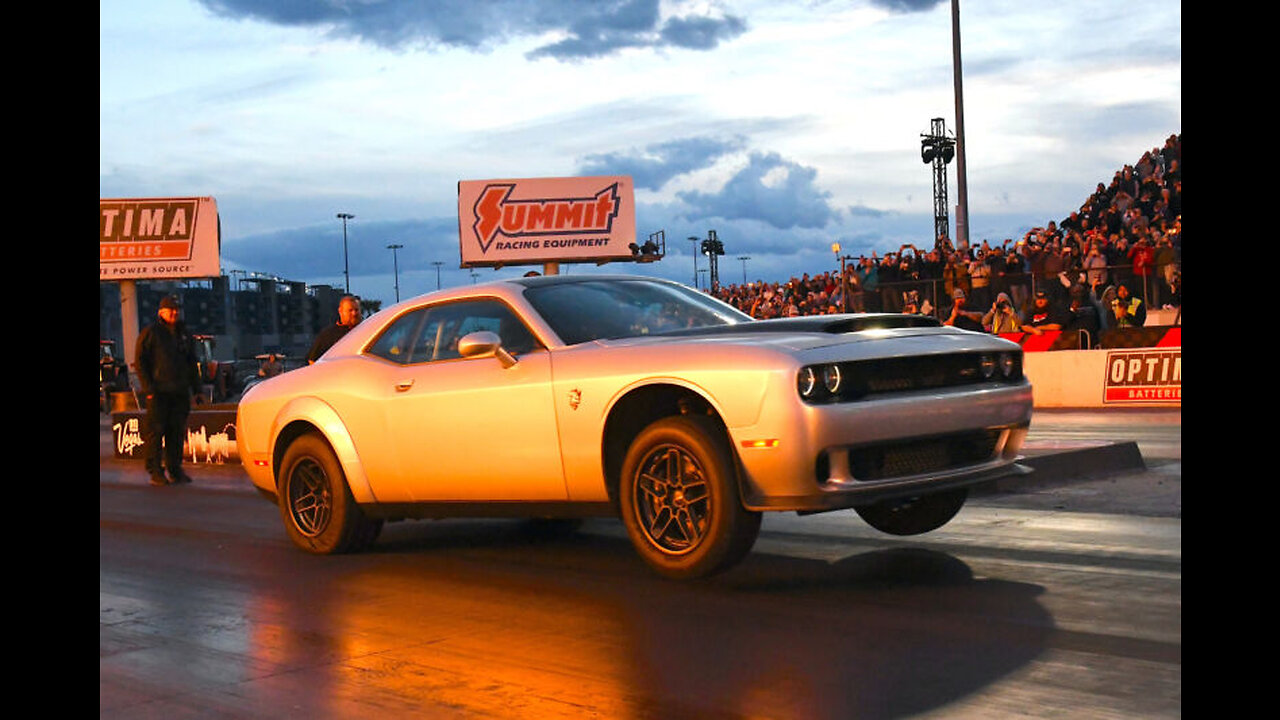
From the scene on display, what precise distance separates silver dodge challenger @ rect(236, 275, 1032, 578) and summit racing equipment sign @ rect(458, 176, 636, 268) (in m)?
38.1

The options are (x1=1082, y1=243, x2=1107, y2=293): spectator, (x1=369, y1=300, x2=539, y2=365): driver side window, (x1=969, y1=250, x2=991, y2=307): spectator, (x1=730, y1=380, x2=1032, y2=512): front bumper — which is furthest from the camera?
(x1=969, y1=250, x2=991, y2=307): spectator

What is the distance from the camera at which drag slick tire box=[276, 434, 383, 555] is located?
26.8ft

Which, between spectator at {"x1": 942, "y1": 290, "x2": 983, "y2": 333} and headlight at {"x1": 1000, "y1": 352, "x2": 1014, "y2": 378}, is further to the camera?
spectator at {"x1": 942, "y1": 290, "x2": 983, "y2": 333}

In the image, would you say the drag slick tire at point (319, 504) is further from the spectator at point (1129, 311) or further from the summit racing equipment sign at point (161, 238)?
the summit racing equipment sign at point (161, 238)

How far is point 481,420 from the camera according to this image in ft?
23.9

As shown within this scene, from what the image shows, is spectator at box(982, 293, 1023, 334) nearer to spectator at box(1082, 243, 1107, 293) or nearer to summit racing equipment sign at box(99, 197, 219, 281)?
spectator at box(1082, 243, 1107, 293)

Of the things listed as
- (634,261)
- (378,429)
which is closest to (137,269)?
(634,261)

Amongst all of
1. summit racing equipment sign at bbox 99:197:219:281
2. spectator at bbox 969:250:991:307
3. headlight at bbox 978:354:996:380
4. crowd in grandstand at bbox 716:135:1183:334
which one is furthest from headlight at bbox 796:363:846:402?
summit racing equipment sign at bbox 99:197:219:281

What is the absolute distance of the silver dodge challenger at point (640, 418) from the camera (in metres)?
6.05

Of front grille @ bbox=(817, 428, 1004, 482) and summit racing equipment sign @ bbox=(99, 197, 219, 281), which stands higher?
summit racing equipment sign @ bbox=(99, 197, 219, 281)

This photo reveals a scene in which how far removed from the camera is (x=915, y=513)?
7.48 metres

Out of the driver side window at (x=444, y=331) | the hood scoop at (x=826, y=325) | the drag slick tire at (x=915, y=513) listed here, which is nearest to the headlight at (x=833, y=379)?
the hood scoop at (x=826, y=325)

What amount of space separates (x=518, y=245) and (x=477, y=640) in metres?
41.3
